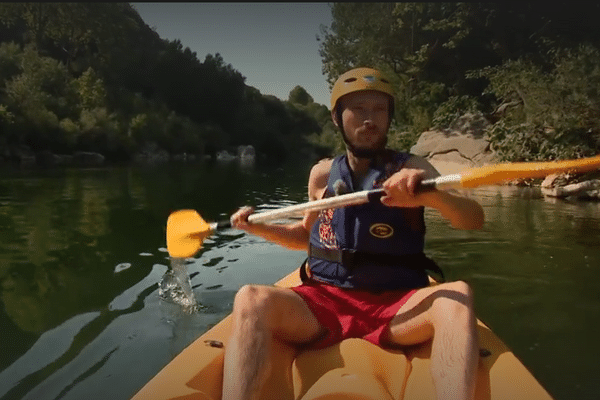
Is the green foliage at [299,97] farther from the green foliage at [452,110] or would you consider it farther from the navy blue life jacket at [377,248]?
the navy blue life jacket at [377,248]

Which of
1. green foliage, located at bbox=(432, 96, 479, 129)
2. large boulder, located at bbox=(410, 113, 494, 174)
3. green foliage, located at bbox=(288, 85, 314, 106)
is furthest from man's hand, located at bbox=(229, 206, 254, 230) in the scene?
green foliage, located at bbox=(288, 85, 314, 106)

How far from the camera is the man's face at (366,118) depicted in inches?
87.1

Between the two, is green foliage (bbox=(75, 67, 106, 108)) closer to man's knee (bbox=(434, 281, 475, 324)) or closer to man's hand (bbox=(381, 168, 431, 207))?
man's hand (bbox=(381, 168, 431, 207))

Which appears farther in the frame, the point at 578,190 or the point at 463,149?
the point at 463,149

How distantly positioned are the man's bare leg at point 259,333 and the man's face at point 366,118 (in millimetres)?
724

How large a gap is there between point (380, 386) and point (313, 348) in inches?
13.2

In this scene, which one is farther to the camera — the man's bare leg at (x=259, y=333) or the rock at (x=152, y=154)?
the rock at (x=152, y=154)

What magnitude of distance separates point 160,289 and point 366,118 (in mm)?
2263

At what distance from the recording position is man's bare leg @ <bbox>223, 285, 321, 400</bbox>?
159 centimetres

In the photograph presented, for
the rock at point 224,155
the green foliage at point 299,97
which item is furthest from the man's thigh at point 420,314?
the green foliage at point 299,97

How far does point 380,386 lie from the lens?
1707mm

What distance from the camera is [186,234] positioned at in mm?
2873

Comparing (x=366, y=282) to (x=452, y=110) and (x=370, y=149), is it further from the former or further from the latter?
(x=452, y=110)

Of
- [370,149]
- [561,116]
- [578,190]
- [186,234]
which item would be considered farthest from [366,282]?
[561,116]
